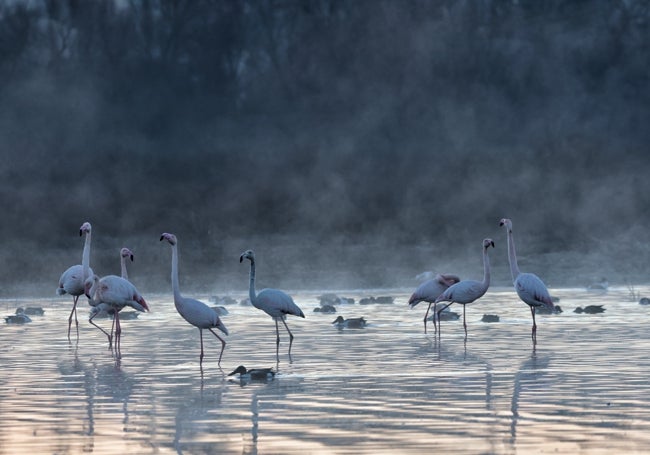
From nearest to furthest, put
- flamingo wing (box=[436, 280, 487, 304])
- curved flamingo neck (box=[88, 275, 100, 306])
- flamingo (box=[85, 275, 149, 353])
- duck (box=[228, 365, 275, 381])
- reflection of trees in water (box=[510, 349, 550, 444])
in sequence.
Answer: reflection of trees in water (box=[510, 349, 550, 444])
duck (box=[228, 365, 275, 381])
flamingo (box=[85, 275, 149, 353])
curved flamingo neck (box=[88, 275, 100, 306])
flamingo wing (box=[436, 280, 487, 304])

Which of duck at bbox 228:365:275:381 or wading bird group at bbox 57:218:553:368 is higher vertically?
wading bird group at bbox 57:218:553:368

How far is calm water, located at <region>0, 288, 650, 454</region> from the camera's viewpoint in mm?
9945

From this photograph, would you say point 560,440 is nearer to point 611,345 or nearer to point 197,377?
point 197,377

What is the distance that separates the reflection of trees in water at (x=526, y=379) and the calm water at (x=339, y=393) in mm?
26

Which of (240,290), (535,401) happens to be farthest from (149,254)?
(535,401)

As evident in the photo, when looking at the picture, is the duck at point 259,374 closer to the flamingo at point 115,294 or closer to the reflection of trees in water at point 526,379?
the reflection of trees in water at point 526,379

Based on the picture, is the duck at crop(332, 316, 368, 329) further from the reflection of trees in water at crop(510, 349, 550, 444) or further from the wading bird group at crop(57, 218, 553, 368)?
the reflection of trees in water at crop(510, 349, 550, 444)

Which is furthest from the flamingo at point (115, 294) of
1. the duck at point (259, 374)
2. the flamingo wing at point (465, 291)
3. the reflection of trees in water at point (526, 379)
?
the reflection of trees in water at point (526, 379)

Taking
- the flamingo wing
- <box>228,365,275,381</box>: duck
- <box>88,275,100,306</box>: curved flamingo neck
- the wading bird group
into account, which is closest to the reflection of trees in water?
<box>228,365,275,381</box>: duck

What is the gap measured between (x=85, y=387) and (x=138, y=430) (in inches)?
135

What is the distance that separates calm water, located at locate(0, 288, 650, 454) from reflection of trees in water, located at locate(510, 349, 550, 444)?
3 centimetres

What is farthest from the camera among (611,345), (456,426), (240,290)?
(240,290)

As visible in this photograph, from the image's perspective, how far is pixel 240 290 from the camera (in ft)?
152

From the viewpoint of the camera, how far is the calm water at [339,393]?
9.95 metres
